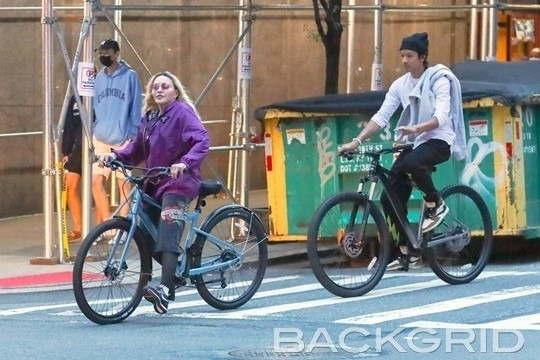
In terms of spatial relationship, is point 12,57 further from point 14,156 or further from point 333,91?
point 333,91

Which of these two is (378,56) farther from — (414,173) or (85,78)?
(414,173)

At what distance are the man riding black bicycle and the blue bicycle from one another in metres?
1.25

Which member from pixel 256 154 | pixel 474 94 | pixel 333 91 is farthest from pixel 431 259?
pixel 256 154

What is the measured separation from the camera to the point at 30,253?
1430 centimetres

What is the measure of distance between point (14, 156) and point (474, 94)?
6.45 m

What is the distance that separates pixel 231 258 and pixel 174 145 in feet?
2.95

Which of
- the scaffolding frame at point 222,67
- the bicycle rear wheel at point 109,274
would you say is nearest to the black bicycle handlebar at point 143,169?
the bicycle rear wheel at point 109,274

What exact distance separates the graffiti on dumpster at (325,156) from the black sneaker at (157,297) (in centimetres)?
344

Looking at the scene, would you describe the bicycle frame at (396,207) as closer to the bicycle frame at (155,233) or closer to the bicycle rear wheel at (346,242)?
the bicycle rear wheel at (346,242)

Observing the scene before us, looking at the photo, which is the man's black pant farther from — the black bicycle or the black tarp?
the black tarp

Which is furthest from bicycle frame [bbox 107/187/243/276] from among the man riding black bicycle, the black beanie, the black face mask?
the black face mask

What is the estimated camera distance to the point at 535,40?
22.6m

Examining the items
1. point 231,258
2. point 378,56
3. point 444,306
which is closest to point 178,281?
point 231,258

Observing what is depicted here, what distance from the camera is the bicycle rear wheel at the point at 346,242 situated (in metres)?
10.5
